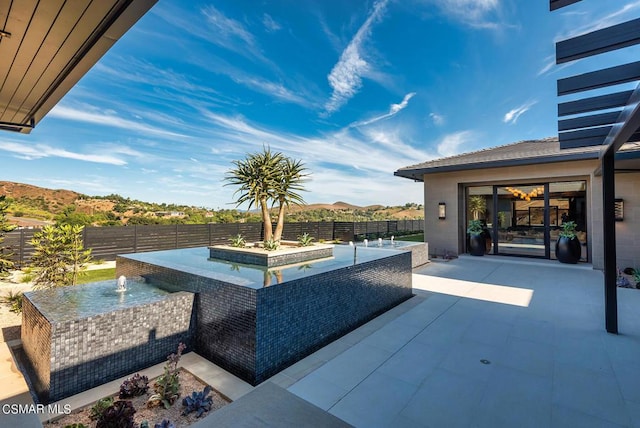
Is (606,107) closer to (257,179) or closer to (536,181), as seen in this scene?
(257,179)

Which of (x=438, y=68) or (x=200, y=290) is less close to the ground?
(x=438, y=68)

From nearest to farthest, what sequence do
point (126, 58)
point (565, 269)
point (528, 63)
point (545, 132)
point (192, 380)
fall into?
point (192, 380)
point (565, 269)
point (126, 58)
point (528, 63)
point (545, 132)

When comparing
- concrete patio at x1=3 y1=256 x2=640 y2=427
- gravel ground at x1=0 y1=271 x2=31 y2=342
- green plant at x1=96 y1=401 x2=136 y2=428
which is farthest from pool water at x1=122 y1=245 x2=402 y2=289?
gravel ground at x1=0 y1=271 x2=31 y2=342

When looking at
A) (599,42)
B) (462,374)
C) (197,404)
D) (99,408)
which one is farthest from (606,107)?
(99,408)

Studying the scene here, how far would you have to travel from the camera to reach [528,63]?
1009cm

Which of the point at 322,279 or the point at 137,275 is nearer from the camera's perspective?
the point at 322,279

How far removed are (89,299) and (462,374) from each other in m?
4.19

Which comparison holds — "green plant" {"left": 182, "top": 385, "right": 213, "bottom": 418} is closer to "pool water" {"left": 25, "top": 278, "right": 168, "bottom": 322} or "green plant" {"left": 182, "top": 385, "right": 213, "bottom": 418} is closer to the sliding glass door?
"pool water" {"left": 25, "top": 278, "right": 168, "bottom": 322}

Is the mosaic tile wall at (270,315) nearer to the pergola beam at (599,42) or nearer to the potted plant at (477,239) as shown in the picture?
the pergola beam at (599,42)

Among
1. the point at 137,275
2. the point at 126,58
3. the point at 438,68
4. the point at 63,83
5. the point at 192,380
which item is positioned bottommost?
the point at 192,380

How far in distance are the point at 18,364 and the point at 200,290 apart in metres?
1.98

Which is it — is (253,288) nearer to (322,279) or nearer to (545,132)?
(322,279)

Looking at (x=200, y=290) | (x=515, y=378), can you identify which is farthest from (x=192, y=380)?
(x=515, y=378)

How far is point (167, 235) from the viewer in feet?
38.1
